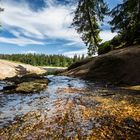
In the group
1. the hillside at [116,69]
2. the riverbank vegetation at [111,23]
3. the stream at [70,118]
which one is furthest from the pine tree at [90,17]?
the stream at [70,118]

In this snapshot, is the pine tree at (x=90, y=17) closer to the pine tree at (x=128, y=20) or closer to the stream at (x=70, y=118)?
the pine tree at (x=128, y=20)

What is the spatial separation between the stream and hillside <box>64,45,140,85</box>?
737 centimetres

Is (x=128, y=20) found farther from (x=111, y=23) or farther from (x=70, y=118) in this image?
(x=70, y=118)

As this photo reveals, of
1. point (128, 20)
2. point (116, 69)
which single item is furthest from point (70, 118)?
A: point (128, 20)

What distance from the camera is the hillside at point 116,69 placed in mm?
19594

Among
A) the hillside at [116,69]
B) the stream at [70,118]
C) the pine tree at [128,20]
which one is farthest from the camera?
the pine tree at [128,20]

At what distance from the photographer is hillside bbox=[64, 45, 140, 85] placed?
19594 mm

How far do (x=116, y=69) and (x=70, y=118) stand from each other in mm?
14103

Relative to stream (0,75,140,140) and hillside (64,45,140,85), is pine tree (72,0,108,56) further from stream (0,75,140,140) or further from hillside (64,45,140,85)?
stream (0,75,140,140)

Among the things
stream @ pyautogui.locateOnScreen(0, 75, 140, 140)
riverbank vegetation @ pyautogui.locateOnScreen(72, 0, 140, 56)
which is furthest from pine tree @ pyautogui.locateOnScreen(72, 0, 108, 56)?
stream @ pyautogui.locateOnScreen(0, 75, 140, 140)

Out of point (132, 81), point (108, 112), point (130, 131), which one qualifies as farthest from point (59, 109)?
point (132, 81)

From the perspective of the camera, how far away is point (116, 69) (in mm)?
22172

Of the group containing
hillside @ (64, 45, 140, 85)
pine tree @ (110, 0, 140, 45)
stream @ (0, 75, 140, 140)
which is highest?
pine tree @ (110, 0, 140, 45)

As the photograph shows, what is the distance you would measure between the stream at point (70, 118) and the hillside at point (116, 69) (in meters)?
7.37
